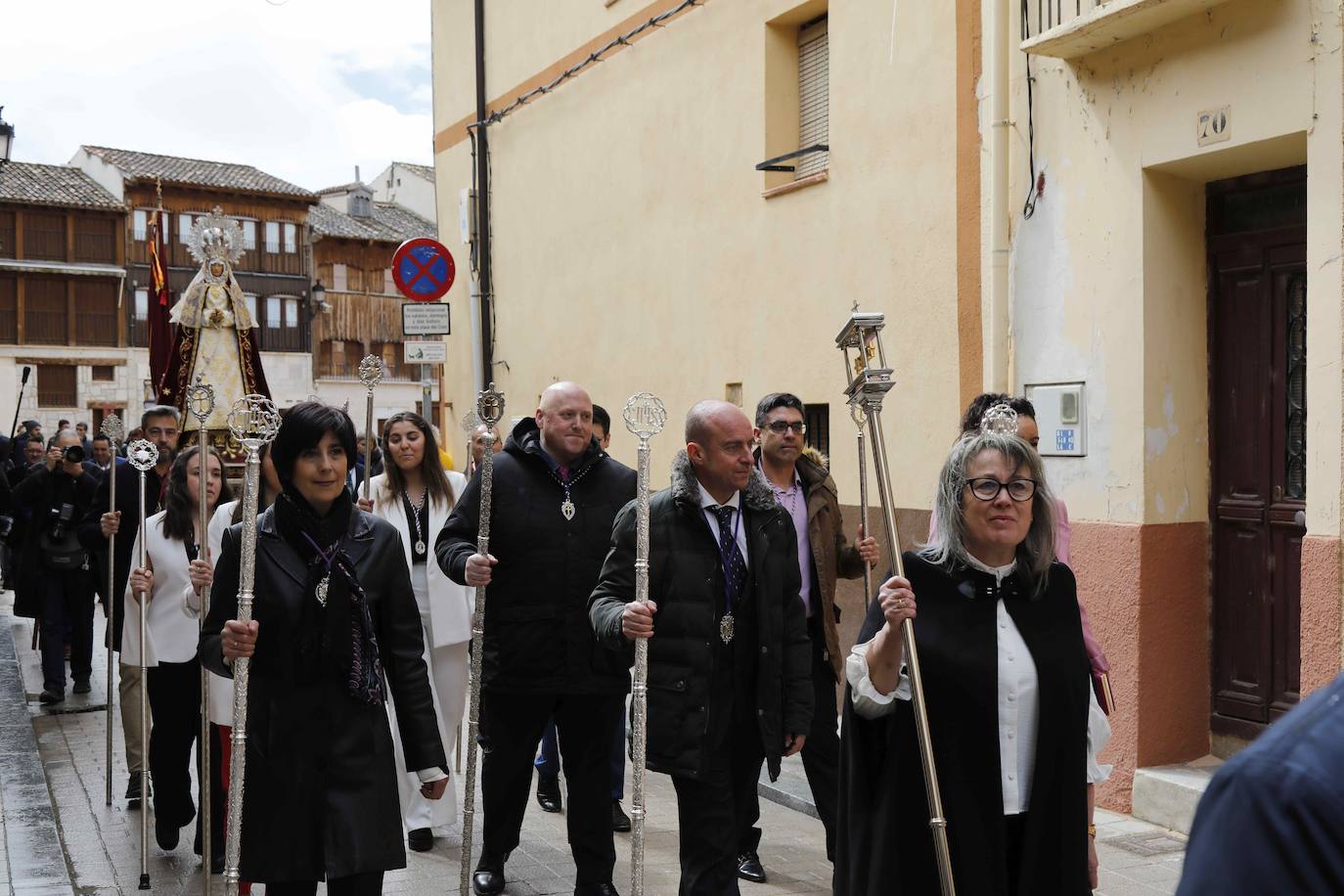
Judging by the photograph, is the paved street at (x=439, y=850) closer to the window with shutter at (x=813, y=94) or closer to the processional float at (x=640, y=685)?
the processional float at (x=640, y=685)

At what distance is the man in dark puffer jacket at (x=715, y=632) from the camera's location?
5156 mm

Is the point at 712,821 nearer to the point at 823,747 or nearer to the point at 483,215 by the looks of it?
the point at 823,747

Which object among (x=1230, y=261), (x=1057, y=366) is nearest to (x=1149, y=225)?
(x=1230, y=261)

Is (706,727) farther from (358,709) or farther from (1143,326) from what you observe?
(1143,326)

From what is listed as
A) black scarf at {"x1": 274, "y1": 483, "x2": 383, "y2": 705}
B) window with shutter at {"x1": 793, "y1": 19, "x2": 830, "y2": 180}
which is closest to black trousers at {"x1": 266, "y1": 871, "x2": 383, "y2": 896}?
black scarf at {"x1": 274, "y1": 483, "x2": 383, "y2": 705}

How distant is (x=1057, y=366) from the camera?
811 centimetres

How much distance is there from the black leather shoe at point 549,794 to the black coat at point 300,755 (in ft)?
11.9

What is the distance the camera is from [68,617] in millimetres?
11805

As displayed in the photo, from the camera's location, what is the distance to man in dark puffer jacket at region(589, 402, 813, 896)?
5.16 meters

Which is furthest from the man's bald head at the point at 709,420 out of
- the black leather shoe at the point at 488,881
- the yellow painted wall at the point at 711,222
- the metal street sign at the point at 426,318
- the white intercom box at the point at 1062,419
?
the metal street sign at the point at 426,318

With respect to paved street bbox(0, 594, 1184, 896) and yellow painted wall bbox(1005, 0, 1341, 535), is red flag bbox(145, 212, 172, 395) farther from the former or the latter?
yellow painted wall bbox(1005, 0, 1341, 535)

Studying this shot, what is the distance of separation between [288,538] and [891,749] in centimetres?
185

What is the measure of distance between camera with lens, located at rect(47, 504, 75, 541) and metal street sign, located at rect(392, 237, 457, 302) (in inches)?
123

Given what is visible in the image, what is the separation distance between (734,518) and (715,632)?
43cm
